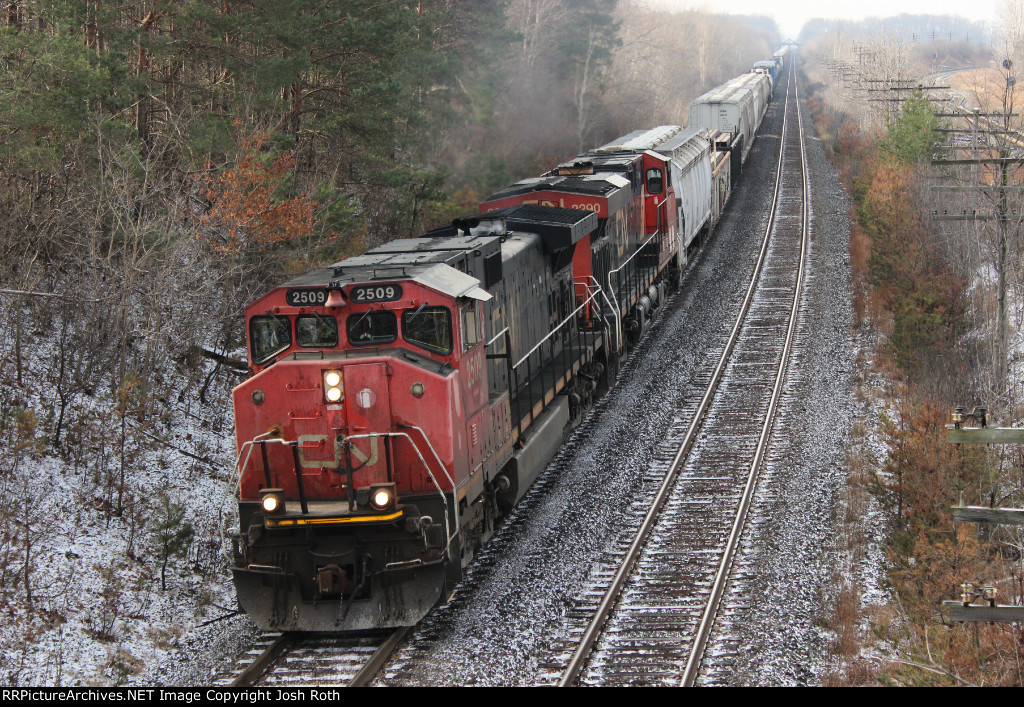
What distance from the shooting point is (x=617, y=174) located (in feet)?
69.4

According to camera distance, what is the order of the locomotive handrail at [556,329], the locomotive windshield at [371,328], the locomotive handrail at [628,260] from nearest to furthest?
the locomotive windshield at [371,328], the locomotive handrail at [556,329], the locomotive handrail at [628,260]

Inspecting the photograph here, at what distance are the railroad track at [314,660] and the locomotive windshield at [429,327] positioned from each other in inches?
112

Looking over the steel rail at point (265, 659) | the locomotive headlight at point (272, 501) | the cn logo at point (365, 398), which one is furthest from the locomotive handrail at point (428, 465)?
the steel rail at point (265, 659)

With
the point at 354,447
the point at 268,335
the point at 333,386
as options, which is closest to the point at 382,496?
the point at 354,447

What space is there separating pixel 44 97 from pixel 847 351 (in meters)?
15.6

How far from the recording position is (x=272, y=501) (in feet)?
30.9

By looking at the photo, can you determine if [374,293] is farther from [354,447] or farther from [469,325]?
[354,447]

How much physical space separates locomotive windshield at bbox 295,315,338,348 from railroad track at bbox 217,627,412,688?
2889mm

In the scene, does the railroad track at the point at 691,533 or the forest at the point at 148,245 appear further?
the forest at the point at 148,245

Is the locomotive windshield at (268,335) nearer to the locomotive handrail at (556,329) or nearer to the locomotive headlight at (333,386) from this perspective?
the locomotive headlight at (333,386)

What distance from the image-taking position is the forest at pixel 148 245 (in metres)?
10.9

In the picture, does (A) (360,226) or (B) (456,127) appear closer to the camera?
(A) (360,226)

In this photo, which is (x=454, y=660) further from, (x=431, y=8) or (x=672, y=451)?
(x=431, y=8)

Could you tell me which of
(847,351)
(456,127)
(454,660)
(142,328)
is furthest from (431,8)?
(454,660)
